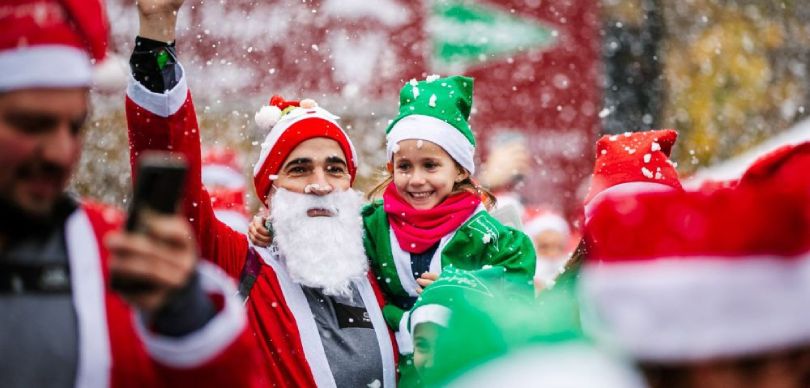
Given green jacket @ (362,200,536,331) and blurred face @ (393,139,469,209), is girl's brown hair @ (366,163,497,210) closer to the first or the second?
blurred face @ (393,139,469,209)

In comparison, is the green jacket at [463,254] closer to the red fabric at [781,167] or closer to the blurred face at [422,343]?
the blurred face at [422,343]

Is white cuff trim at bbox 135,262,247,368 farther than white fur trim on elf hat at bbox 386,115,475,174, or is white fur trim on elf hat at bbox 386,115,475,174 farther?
white fur trim on elf hat at bbox 386,115,475,174

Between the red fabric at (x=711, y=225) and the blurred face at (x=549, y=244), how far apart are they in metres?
8.22

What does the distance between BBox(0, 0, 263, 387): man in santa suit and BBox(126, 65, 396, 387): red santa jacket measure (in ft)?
3.84

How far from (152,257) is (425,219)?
2.32 meters

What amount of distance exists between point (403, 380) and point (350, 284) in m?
0.39

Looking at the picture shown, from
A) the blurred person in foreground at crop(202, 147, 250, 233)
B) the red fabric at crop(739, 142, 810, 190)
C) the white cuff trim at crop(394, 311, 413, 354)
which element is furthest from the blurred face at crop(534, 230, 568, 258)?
the red fabric at crop(739, 142, 810, 190)

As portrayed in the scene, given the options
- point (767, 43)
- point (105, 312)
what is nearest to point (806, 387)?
point (105, 312)

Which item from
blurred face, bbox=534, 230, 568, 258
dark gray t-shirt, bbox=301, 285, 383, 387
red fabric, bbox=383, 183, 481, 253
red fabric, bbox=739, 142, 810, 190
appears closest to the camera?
red fabric, bbox=739, 142, 810, 190

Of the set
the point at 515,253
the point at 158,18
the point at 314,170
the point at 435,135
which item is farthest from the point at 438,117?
the point at 158,18

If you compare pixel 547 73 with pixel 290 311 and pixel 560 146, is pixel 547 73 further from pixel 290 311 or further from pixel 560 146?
pixel 290 311

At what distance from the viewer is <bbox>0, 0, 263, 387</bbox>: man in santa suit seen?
1853mm

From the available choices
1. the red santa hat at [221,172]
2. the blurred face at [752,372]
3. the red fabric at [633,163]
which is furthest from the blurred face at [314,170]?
the red santa hat at [221,172]

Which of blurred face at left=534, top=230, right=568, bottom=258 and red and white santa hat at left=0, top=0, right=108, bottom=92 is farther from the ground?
blurred face at left=534, top=230, right=568, bottom=258
